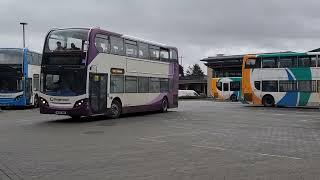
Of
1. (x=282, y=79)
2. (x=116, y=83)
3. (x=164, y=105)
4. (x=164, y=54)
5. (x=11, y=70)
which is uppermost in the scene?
(x=164, y=54)

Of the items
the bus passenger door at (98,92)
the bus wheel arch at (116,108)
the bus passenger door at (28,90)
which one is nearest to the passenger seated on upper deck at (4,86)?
the bus passenger door at (28,90)

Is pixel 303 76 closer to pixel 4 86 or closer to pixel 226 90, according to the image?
pixel 4 86

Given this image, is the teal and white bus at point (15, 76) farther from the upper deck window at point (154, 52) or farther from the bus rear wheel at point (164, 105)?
the upper deck window at point (154, 52)

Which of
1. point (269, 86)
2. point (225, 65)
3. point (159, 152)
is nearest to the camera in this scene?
point (159, 152)

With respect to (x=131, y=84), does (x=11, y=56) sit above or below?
above

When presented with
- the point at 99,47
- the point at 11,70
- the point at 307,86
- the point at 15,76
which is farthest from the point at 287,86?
the point at 11,70

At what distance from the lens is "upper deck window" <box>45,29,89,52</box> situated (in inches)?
869

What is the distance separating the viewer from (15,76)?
113ft

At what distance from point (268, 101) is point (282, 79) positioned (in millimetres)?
2206

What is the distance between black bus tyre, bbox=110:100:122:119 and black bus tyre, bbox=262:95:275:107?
50.2 feet

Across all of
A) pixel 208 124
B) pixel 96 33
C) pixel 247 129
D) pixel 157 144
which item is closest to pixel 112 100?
pixel 96 33

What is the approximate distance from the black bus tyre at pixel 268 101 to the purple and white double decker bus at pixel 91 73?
12897mm

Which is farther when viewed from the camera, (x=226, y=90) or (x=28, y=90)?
(x=226, y=90)

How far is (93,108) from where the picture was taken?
22.6 meters
